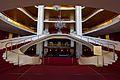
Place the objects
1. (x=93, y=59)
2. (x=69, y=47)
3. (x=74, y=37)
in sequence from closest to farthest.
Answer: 1. (x=93, y=59)
2. (x=74, y=37)
3. (x=69, y=47)

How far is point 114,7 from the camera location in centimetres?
676

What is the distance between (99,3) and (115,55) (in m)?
5.71

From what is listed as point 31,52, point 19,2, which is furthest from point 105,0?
point 31,52

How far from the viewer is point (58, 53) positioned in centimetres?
3164

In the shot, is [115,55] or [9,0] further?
[115,55]

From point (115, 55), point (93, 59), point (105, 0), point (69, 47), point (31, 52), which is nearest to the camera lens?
point (105, 0)

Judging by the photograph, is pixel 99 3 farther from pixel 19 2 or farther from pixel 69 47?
pixel 69 47

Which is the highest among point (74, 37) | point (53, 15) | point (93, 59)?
point (53, 15)

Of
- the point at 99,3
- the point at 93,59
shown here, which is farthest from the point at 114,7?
the point at 93,59

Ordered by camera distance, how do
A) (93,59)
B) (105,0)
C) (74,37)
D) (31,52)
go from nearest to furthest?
(105,0) → (93,59) → (74,37) → (31,52)

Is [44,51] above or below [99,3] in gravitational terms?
below

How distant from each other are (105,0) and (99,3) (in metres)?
0.41

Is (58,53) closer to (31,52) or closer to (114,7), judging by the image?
(31,52)

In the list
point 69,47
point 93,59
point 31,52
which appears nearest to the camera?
point 93,59
